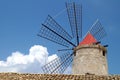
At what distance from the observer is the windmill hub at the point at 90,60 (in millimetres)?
20109

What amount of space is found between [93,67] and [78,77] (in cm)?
510

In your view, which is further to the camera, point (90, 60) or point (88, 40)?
point (88, 40)

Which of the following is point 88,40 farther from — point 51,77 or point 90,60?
point 51,77

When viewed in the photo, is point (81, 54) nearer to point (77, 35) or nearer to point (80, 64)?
point (80, 64)

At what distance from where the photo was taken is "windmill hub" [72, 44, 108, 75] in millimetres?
20109

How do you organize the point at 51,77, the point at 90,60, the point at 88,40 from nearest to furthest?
the point at 51,77, the point at 90,60, the point at 88,40

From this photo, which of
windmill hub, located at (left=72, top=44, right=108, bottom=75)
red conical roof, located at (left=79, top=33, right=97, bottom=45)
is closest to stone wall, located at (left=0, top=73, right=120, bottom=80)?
windmill hub, located at (left=72, top=44, right=108, bottom=75)

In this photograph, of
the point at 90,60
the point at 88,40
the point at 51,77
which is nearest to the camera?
the point at 51,77

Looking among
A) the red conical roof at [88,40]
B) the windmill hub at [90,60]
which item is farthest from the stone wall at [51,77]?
the red conical roof at [88,40]

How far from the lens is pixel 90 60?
20234 mm

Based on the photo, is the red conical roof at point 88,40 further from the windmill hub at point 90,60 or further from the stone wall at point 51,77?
the stone wall at point 51,77

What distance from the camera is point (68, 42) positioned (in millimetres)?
23219

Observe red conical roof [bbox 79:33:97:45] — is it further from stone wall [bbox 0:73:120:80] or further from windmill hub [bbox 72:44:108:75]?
stone wall [bbox 0:73:120:80]

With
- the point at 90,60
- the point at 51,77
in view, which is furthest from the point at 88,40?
the point at 51,77
